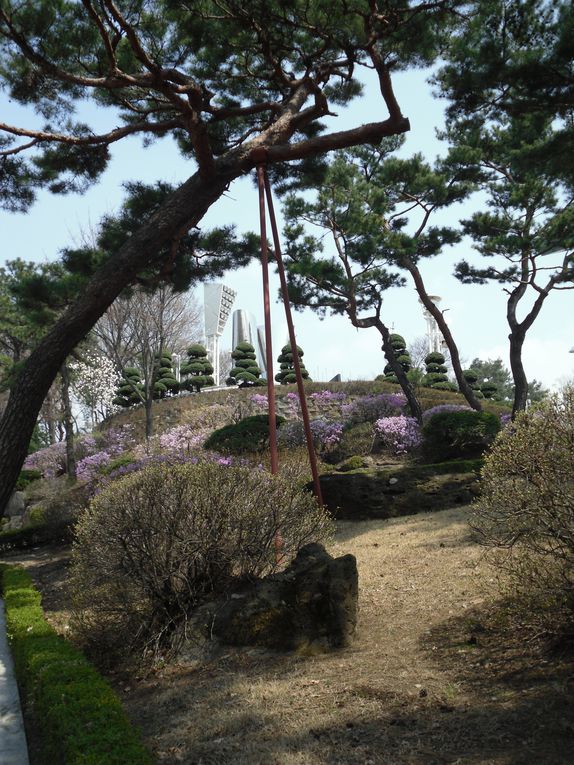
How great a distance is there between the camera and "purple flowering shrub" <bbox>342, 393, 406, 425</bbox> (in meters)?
15.6

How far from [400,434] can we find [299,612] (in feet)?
29.7

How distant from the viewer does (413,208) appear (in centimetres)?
1634

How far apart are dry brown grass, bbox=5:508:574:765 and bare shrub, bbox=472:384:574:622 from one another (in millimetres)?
349

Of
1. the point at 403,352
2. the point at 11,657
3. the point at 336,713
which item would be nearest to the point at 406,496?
the point at 11,657

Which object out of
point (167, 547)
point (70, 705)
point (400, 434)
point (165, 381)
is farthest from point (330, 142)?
point (165, 381)

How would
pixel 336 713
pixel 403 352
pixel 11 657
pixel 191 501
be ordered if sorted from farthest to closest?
pixel 403 352
pixel 11 657
pixel 191 501
pixel 336 713

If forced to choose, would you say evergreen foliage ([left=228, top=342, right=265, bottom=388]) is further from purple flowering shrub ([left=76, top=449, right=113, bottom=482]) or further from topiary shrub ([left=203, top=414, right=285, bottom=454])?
topiary shrub ([left=203, top=414, right=285, bottom=454])

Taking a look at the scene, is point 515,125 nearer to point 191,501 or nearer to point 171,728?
point 191,501

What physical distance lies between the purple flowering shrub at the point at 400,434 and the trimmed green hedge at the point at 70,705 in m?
8.99

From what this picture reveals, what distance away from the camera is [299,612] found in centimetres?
448

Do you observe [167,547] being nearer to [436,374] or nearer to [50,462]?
[50,462]

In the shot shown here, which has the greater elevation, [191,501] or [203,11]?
[203,11]

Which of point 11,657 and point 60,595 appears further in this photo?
point 60,595

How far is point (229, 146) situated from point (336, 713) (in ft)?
25.1
